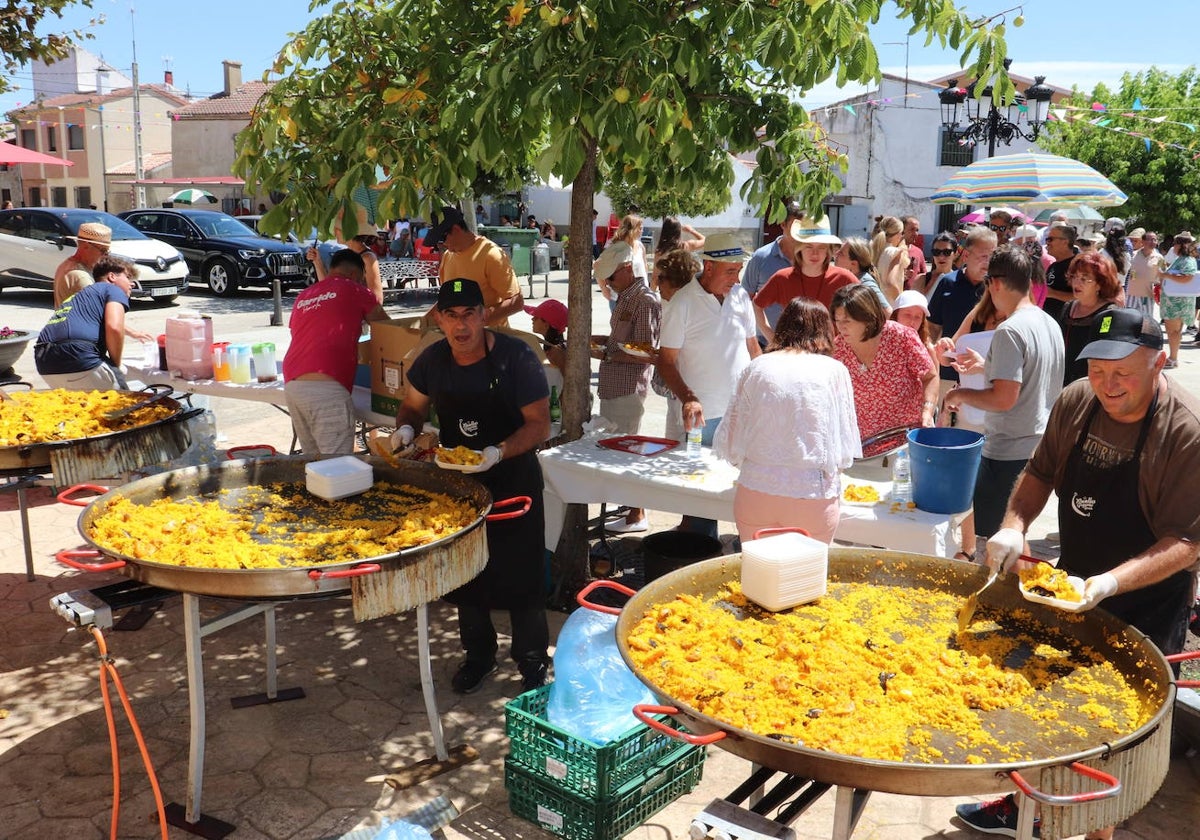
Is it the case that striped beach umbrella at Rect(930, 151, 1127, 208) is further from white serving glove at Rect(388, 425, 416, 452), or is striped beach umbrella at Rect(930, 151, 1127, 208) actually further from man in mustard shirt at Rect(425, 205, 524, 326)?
white serving glove at Rect(388, 425, 416, 452)

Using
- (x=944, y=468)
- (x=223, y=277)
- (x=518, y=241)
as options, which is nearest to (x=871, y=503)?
(x=944, y=468)

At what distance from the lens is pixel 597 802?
3.30 meters

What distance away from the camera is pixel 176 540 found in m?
3.54

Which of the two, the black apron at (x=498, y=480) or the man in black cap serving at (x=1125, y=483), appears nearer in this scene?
the man in black cap serving at (x=1125, y=483)

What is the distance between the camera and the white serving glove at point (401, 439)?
4434mm

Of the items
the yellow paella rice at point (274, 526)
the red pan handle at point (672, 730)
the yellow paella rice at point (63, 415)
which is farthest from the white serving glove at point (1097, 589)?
the yellow paella rice at point (63, 415)

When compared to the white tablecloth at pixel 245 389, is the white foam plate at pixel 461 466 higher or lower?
higher

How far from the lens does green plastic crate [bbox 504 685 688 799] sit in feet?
10.8

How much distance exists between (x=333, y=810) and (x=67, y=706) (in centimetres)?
161

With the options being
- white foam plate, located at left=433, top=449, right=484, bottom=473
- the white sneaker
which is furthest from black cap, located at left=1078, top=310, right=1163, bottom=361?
the white sneaker

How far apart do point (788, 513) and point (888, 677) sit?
55.1 inches

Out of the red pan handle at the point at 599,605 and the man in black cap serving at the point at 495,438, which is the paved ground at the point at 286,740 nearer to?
the man in black cap serving at the point at 495,438

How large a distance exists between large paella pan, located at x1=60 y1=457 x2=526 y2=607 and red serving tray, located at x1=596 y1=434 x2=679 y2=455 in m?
1.38

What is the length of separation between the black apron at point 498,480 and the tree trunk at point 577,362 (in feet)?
3.45
